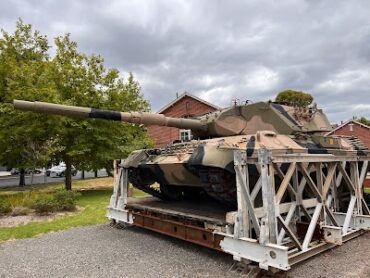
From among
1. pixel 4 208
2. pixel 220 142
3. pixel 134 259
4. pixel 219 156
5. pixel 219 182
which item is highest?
pixel 220 142

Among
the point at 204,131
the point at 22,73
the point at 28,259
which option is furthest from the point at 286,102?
the point at 22,73

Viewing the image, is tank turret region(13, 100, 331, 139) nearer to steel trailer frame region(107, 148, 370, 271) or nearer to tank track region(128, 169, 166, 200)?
steel trailer frame region(107, 148, 370, 271)

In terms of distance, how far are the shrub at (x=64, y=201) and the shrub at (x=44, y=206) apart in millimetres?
156

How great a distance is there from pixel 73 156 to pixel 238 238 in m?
12.4

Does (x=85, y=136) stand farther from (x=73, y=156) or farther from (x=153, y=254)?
(x=153, y=254)

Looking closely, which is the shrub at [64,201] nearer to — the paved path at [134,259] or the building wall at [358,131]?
the paved path at [134,259]

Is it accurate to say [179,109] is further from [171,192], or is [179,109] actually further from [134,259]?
[134,259]

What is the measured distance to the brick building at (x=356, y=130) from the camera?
30547mm

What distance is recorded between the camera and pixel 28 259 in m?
6.92

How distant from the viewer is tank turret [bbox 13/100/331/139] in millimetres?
8211

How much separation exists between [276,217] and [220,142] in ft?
5.57

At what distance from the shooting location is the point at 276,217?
5.80 m

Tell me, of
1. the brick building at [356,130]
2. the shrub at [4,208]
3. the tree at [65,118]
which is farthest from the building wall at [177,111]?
the shrub at [4,208]

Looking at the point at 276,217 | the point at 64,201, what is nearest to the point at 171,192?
the point at 64,201
